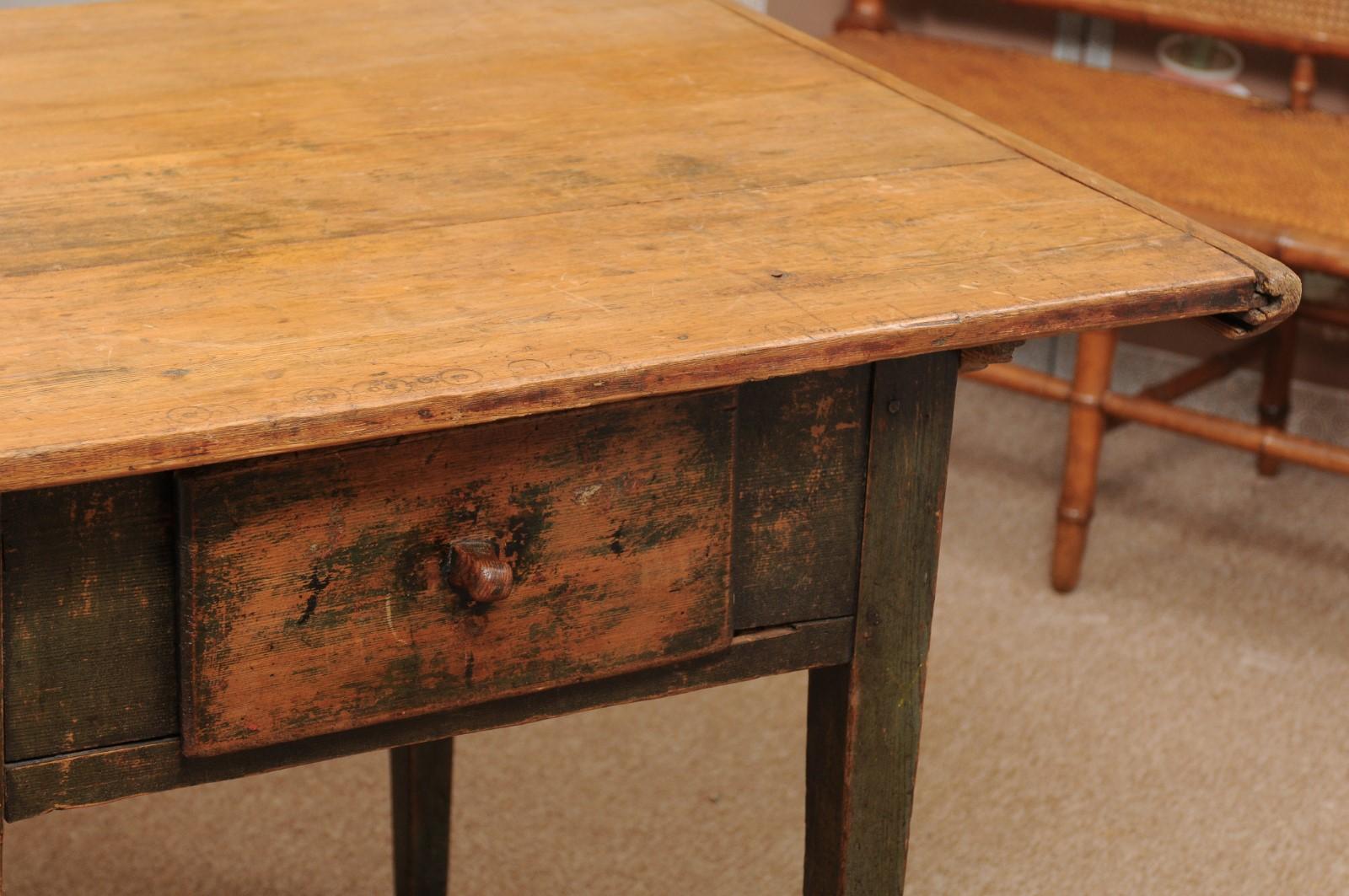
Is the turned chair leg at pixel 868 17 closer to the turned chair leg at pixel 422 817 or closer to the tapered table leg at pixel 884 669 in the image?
the turned chair leg at pixel 422 817

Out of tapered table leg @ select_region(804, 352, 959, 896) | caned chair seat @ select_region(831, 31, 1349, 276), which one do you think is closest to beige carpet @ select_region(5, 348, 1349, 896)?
caned chair seat @ select_region(831, 31, 1349, 276)

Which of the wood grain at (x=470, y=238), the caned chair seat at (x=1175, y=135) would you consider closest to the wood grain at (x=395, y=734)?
the wood grain at (x=470, y=238)

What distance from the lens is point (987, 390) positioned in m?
2.64

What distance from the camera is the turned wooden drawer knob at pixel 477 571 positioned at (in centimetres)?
81

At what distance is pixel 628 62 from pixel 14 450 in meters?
0.70

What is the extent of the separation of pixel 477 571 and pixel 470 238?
200 millimetres

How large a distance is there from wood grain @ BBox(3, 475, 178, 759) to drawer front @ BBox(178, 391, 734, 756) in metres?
0.02

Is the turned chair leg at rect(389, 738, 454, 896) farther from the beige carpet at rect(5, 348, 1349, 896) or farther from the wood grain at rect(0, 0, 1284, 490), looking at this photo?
the wood grain at rect(0, 0, 1284, 490)

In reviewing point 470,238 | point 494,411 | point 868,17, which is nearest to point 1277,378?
point 868,17

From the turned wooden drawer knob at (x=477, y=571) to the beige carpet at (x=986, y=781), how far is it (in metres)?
0.87

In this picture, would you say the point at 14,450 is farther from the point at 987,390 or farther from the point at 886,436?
the point at 987,390

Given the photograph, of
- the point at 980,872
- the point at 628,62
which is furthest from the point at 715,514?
the point at 980,872

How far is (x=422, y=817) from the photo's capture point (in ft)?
4.81

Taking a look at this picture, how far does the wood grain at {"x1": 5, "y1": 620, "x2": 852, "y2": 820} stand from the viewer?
0.79 m
